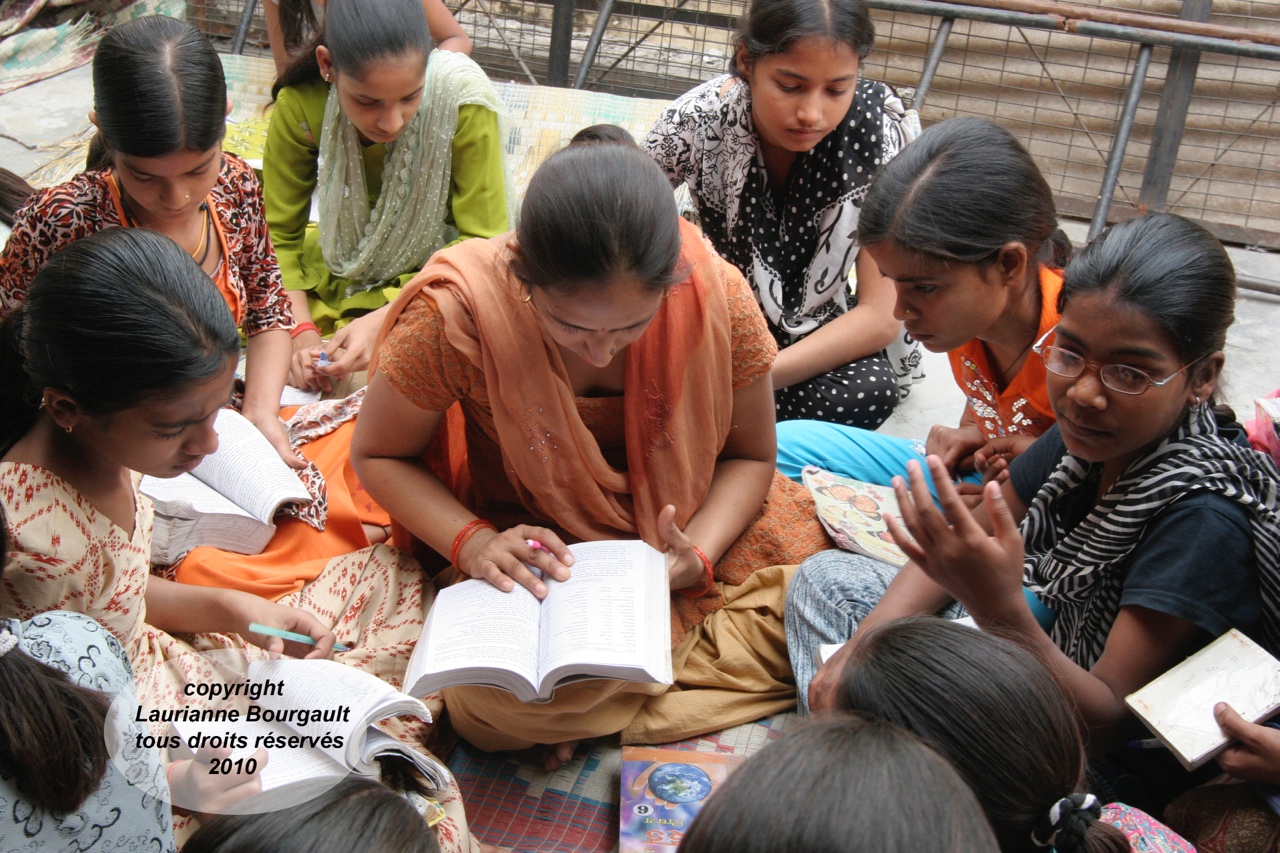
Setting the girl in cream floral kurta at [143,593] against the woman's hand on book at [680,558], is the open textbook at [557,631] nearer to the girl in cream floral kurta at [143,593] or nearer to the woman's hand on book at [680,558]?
the woman's hand on book at [680,558]

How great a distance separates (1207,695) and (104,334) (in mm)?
1575

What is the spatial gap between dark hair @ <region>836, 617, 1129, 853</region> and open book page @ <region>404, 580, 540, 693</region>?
0.56m

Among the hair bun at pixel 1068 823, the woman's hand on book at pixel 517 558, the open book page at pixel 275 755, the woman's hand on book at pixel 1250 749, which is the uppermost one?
the hair bun at pixel 1068 823

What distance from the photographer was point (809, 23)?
2.40 m

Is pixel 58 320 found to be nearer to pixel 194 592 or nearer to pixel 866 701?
pixel 194 592

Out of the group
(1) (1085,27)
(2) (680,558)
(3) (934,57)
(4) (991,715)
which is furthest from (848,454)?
(1) (1085,27)

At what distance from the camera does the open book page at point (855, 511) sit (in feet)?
6.84

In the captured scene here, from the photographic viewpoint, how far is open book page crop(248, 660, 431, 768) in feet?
4.83

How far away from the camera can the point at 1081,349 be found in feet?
5.08

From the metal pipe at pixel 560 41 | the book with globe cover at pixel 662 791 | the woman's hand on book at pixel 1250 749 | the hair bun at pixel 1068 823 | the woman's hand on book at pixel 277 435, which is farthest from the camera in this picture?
the metal pipe at pixel 560 41

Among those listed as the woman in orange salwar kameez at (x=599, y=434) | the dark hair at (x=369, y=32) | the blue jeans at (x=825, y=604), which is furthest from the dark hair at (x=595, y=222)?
the dark hair at (x=369, y=32)

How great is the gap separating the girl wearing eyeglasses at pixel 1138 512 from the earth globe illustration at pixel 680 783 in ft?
1.05

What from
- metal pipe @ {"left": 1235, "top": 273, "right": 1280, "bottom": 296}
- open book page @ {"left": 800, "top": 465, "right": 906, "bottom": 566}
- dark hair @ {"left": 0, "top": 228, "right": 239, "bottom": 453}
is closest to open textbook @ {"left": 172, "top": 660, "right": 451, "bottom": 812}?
dark hair @ {"left": 0, "top": 228, "right": 239, "bottom": 453}

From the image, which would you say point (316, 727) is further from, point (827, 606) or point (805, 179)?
point (805, 179)
